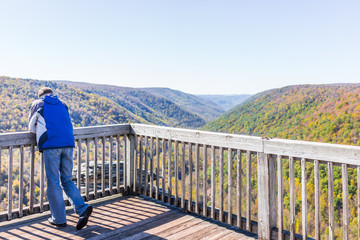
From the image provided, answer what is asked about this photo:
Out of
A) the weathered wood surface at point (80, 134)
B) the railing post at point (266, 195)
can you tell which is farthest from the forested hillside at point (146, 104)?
the railing post at point (266, 195)

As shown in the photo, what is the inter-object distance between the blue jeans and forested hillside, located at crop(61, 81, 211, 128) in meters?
77.7

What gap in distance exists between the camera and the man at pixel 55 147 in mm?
3119

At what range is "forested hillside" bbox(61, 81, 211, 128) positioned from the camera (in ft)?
274

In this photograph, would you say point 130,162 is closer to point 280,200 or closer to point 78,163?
point 78,163

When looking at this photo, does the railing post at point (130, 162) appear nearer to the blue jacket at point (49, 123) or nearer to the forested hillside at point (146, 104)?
the blue jacket at point (49, 123)

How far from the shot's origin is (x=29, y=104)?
137 feet

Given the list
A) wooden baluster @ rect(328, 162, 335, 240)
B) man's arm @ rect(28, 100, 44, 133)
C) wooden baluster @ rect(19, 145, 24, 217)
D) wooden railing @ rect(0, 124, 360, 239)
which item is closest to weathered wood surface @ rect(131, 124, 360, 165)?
wooden railing @ rect(0, 124, 360, 239)

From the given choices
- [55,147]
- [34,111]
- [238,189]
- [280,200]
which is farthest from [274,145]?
[34,111]

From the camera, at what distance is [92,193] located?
420 cm

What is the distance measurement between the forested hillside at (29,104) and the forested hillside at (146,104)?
21.9 m

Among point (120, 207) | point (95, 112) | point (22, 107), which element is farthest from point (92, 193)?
point (95, 112)

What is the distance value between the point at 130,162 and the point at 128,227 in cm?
138

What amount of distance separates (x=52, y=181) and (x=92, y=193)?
112 centimetres

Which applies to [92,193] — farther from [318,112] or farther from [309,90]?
[309,90]
